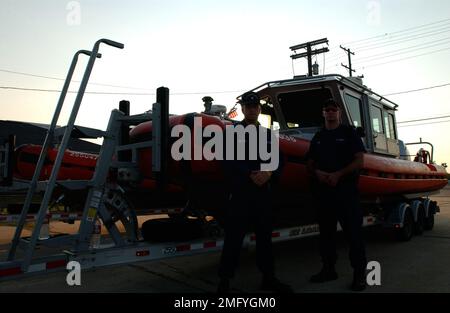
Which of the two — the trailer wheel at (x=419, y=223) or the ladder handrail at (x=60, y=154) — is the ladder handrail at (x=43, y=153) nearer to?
the ladder handrail at (x=60, y=154)

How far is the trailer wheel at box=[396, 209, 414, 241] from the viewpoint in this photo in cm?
678

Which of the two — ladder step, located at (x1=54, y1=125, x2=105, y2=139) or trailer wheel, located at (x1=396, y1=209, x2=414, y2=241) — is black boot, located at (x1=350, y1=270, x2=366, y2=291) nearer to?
ladder step, located at (x1=54, y1=125, x2=105, y2=139)

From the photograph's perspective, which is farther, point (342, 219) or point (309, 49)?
point (309, 49)

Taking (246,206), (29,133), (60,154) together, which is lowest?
(246,206)

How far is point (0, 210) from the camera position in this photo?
28.2ft

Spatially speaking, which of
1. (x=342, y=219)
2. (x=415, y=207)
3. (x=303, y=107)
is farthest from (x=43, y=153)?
(x=415, y=207)

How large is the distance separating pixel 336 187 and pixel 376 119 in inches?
145

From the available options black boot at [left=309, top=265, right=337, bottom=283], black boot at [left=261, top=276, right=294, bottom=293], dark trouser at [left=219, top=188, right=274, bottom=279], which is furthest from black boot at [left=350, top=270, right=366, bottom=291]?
dark trouser at [left=219, top=188, right=274, bottom=279]

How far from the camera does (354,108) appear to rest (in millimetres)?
6535

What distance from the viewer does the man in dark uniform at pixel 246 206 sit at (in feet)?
11.6

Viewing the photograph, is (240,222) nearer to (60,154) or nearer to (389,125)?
(60,154)

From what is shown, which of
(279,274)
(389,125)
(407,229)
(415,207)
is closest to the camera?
(279,274)

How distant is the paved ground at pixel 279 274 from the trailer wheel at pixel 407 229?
353 mm

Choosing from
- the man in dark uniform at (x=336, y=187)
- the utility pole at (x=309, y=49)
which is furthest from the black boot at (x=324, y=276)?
the utility pole at (x=309, y=49)
